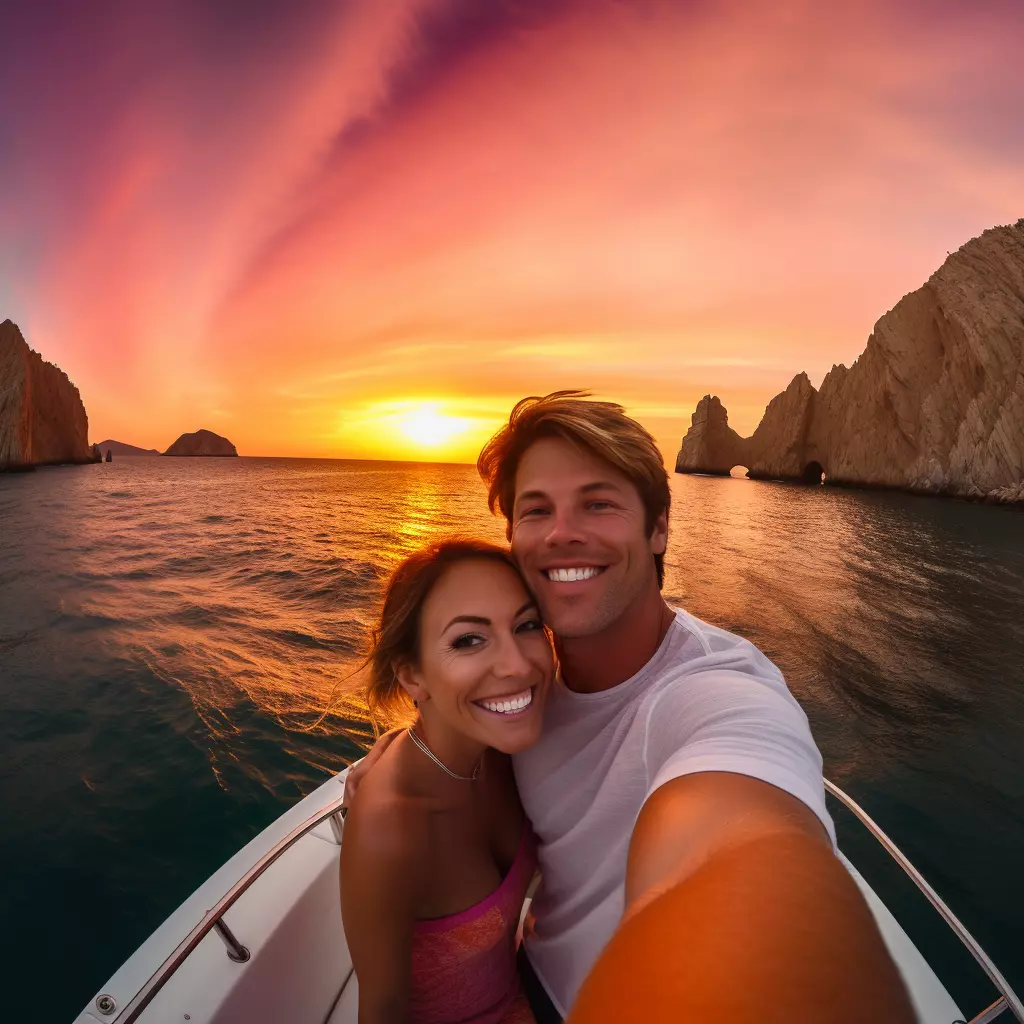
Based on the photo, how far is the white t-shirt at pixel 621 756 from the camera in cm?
120

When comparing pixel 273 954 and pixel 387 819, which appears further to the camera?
pixel 273 954

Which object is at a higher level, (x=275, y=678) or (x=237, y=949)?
(x=237, y=949)

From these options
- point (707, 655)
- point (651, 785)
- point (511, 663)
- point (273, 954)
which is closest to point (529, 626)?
point (511, 663)

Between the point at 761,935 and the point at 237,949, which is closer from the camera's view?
the point at 761,935

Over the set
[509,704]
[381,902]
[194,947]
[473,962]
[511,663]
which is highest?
[511,663]

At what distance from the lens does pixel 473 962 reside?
1.73 m

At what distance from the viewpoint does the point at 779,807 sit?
0.99m

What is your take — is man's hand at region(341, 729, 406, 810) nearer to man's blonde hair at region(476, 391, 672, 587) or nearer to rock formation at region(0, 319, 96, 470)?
man's blonde hair at region(476, 391, 672, 587)

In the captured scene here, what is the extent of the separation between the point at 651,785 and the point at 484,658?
0.64 m

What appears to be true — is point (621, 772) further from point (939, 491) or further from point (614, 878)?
point (939, 491)

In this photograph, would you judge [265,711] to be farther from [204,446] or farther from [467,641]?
[204,446]

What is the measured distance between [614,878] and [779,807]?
868 mm

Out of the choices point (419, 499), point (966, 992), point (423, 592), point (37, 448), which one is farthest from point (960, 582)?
point (37, 448)

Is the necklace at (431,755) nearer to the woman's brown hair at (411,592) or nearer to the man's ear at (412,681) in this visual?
the man's ear at (412,681)
